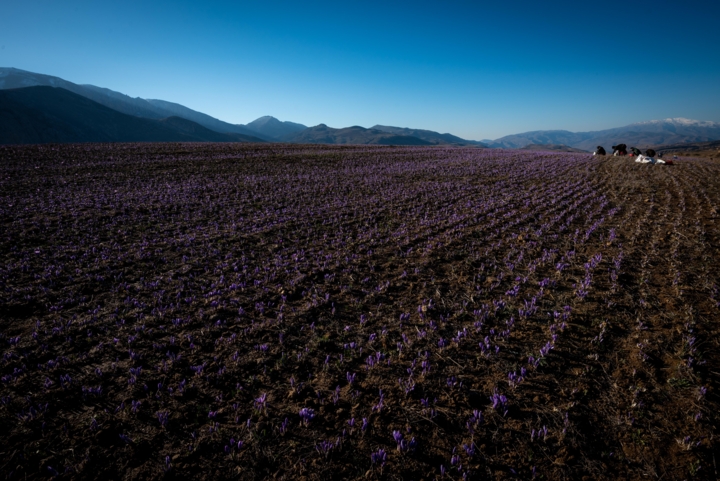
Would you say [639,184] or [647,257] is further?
[639,184]

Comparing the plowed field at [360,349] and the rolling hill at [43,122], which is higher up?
the rolling hill at [43,122]

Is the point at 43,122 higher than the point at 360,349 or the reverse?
higher

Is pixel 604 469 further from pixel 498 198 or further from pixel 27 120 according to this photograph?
pixel 27 120

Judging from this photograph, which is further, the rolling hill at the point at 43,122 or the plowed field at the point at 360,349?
the rolling hill at the point at 43,122

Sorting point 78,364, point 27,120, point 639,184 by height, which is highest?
point 27,120

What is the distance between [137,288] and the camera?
27.3 ft

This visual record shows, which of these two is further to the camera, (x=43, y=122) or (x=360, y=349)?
(x=43, y=122)

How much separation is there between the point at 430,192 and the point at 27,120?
21823 centimetres

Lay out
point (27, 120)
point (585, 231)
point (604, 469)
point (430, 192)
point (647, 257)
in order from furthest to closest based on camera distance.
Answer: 1. point (27, 120)
2. point (430, 192)
3. point (585, 231)
4. point (647, 257)
5. point (604, 469)

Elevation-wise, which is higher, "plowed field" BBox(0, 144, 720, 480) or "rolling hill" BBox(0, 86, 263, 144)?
"rolling hill" BBox(0, 86, 263, 144)

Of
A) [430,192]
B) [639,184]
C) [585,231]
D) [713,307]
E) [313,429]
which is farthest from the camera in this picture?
[639,184]

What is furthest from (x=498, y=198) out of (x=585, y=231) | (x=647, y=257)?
(x=647, y=257)

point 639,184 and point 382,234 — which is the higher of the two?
point 639,184

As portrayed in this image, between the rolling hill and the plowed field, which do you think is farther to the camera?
the rolling hill
